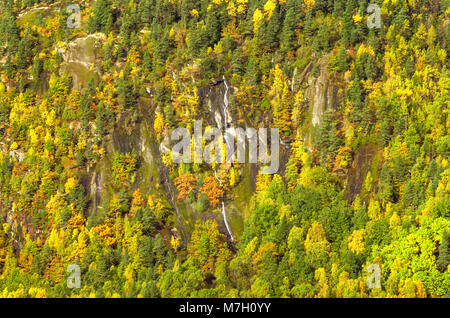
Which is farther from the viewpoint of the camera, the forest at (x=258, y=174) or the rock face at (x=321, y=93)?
the rock face at (x=321, y=93)

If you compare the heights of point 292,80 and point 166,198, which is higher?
point 292,80

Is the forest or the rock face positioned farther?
the rock face

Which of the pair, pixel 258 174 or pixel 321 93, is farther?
pixel 321 93

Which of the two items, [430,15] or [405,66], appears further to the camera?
[430,15]

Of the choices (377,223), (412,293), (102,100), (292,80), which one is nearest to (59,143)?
(102,100)

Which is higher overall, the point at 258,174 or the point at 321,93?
the point at 321,93
